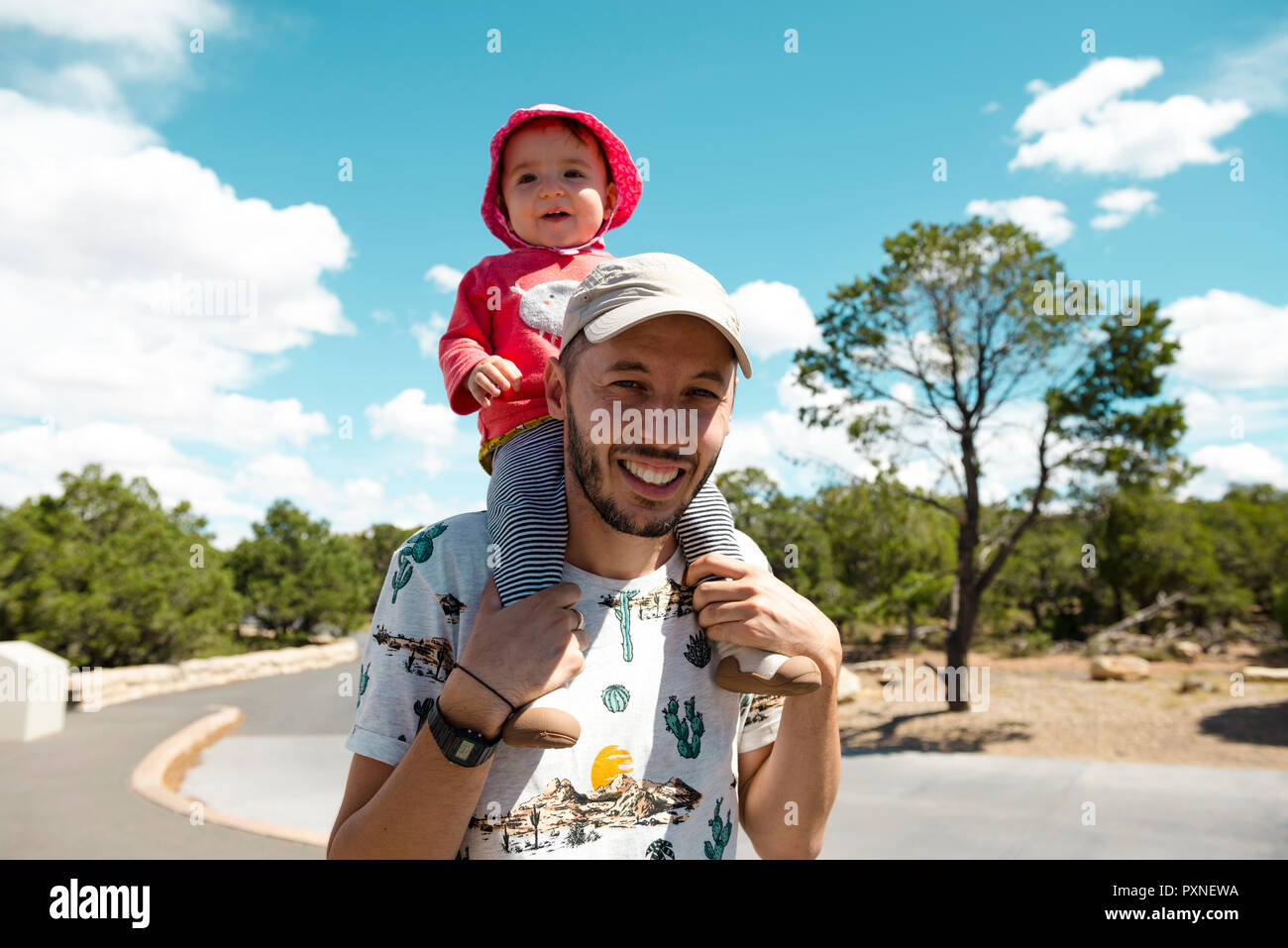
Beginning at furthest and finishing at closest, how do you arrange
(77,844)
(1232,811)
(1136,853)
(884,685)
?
(884,685)
(1232,811)
(1136,853)
(77,844)

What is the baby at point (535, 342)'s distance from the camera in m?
1.44

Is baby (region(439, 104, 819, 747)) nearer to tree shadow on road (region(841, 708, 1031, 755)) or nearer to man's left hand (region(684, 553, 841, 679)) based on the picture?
man's left hand (region(684, 553, 841, 679))

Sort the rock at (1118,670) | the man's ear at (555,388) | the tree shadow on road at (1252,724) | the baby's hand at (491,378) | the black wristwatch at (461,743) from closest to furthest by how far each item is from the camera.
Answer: the black wristwatch at (461,743)
the man's ear at (555,388)
the baby's hand at (491,378)
the tree shadow on road at (1252,724)
the rock at (1118,670)

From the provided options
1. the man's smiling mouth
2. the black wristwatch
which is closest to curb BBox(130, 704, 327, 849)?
the black wristwatch

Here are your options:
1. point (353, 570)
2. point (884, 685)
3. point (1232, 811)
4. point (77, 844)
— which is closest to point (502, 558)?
point (77, 844)

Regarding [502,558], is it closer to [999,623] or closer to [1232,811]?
[1232,811]

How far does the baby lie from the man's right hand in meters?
0.04

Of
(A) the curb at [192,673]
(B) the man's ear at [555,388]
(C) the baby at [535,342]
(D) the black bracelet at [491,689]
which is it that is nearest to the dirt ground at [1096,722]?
(C) the baby at [535,342]

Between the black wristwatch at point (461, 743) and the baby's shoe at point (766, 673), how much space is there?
457mm

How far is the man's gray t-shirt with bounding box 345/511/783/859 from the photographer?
1.35 m

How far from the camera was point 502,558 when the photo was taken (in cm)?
144

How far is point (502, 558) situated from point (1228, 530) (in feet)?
101

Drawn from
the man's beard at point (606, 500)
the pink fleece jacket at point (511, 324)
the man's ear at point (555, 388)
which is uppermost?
the pink fleece jacket at point (511, 324)

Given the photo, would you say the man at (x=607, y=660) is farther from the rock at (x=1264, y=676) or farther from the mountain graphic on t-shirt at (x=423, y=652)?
the rock at (x=1264, y=676)
